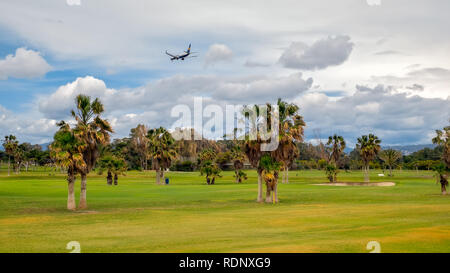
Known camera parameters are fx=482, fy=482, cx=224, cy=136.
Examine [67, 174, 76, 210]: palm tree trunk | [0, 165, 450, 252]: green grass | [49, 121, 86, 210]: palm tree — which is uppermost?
[49, 121, 86, 210]: palm tree

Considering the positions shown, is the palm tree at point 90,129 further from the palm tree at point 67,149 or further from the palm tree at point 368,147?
the palm tree at point 368,147

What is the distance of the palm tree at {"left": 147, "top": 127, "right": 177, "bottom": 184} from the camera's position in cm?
10981

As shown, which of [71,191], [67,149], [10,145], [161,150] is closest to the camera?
[67,149]

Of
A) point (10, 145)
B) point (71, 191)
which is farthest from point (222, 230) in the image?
point (10, 145)

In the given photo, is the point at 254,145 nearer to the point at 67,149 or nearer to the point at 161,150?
the point at 67,149

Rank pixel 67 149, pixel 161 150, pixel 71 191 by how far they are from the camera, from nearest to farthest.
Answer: pixel 67 149 < pixel 71 191 < pixel 161 150

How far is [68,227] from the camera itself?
3441cm

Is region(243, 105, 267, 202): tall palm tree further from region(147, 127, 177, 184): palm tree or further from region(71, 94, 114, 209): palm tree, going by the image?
region(147, 127, 177, 184): palm tree

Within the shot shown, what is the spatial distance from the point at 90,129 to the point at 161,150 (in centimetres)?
6288

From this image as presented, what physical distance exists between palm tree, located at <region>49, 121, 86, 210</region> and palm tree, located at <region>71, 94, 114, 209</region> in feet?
2.01

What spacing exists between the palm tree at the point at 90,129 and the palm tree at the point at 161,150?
6104cm

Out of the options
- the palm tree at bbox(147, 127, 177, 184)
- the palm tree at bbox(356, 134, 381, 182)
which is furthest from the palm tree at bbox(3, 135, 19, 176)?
the palm tree at bbox(356, 134, 381, 182)

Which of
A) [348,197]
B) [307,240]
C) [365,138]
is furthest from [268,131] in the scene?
[365,138]

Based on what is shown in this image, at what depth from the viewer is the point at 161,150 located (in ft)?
361
